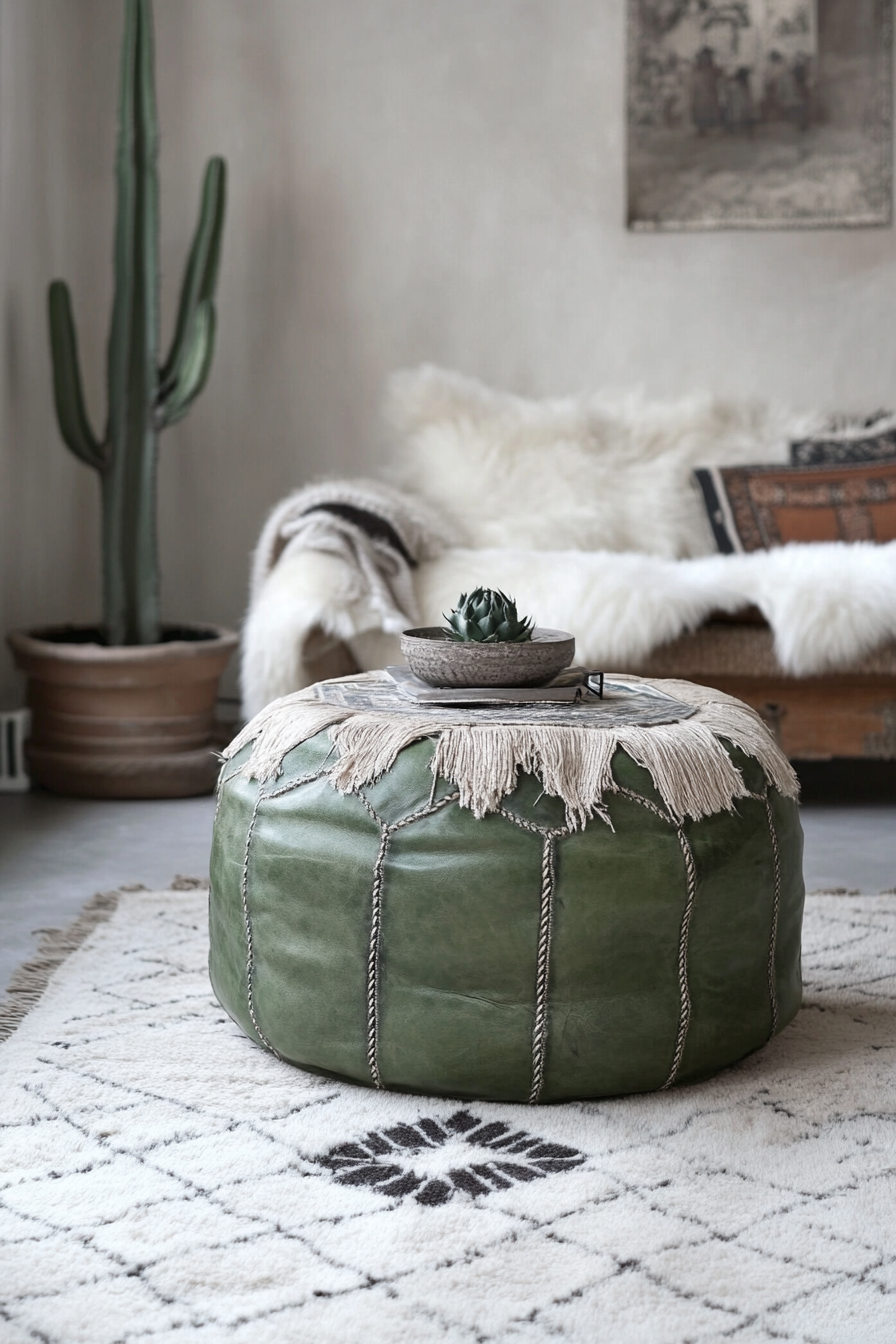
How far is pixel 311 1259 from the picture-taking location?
1171mm

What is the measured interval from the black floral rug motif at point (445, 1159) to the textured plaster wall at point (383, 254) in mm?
2583

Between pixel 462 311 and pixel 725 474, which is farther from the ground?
pixel 462 311

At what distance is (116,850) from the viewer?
8.70 ft

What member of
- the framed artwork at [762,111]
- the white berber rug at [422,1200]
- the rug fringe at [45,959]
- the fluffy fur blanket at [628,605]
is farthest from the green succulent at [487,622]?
the framed artwork at [762,111]

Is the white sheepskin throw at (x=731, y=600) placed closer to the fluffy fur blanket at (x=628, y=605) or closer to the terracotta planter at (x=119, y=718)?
the fluffy fur blanket at (x=628, y=605)

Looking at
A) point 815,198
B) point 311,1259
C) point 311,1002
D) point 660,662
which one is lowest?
point 311,1259

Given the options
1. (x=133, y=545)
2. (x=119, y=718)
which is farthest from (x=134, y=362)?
(x=119, y=718)

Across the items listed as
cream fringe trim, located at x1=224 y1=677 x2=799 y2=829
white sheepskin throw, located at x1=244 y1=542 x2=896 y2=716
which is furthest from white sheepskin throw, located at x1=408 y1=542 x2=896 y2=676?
cream fringe trim, located at x1=224 y1=677 x2=799 y2=829

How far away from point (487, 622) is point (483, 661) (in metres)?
0.05

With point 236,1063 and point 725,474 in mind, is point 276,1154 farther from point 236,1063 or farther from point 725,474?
point 725,474

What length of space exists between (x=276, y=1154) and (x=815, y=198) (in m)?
3.20

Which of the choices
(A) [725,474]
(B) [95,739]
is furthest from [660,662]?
(B) [95,739]

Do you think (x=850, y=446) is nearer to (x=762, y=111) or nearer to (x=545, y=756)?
(x=762, y=111)

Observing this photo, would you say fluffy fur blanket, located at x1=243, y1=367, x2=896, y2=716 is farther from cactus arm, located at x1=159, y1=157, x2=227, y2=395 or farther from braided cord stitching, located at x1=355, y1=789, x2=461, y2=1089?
braided cord stitching, located at x1=355, y1=789, x2=461, y2=1089
